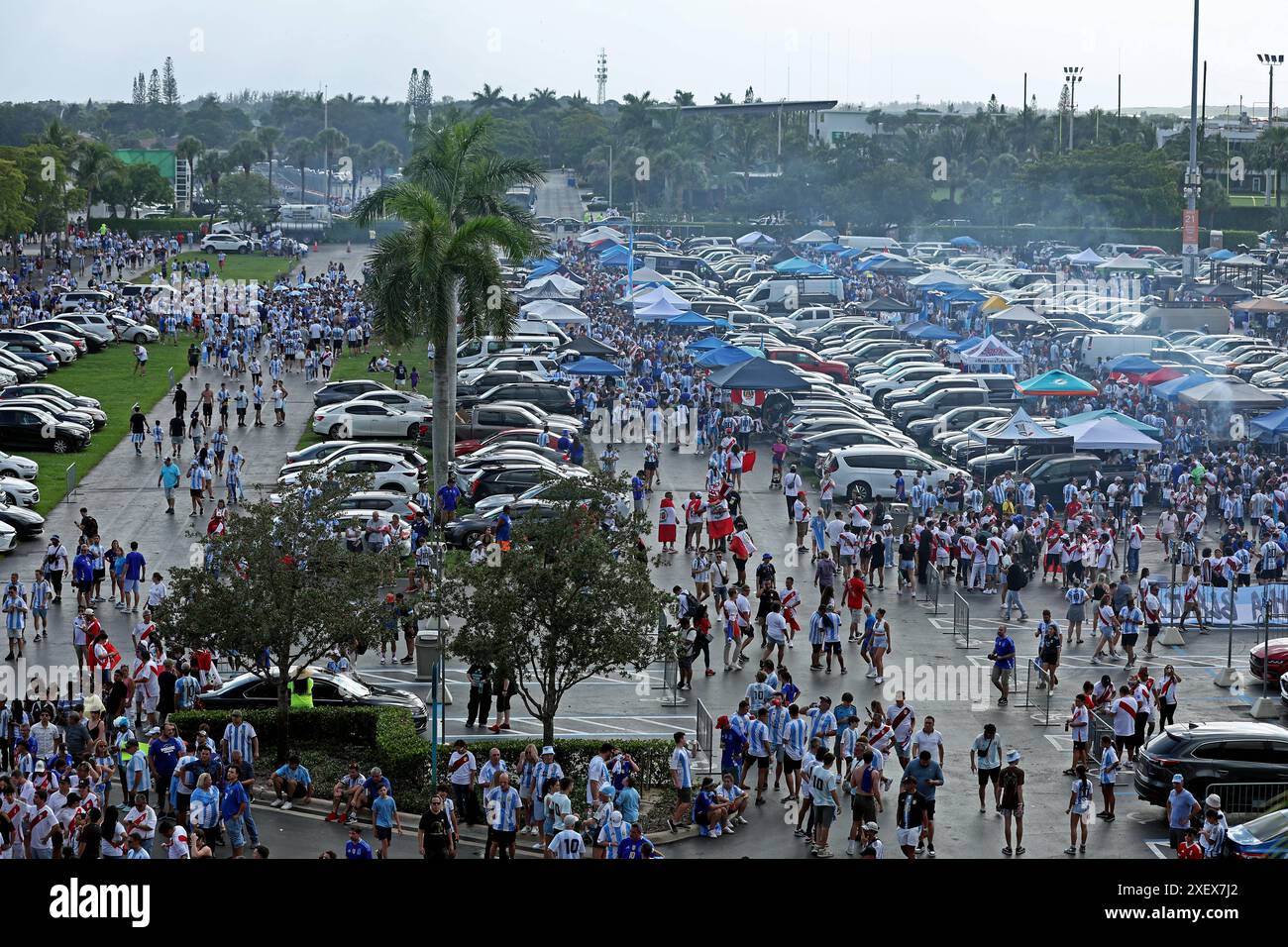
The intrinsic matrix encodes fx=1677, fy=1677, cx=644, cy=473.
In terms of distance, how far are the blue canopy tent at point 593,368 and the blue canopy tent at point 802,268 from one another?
2549 centimetres

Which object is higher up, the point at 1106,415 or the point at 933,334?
the point at 933,334

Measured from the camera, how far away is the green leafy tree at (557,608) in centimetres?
2011

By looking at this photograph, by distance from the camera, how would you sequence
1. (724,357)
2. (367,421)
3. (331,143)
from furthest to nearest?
(331,143) < (724,357) < (367,421)

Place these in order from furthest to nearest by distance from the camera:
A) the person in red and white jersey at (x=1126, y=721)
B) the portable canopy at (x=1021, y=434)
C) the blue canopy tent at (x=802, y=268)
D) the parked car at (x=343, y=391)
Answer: the blue canopy tent at (x=802, y=268) < the parked car at (x=343, y=391) < the portable canopy at (x=1021, y=434) < the person in red and white jersey at (x=1126, y=721)

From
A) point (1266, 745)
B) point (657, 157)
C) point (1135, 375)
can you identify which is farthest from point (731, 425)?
point (657, 157)

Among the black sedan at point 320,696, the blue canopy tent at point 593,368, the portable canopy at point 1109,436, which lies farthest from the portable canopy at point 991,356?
the black sedan at point 320,696

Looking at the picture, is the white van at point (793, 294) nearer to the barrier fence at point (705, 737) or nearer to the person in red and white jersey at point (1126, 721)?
the barrier fence at point (705, 737)

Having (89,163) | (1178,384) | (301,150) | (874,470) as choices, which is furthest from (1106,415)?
(301,150)

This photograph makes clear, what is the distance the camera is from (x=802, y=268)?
7144 cm

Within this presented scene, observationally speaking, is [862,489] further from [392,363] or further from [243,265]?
[243,265]

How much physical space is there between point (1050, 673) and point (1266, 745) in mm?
4711

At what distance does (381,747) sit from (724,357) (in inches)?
1148
